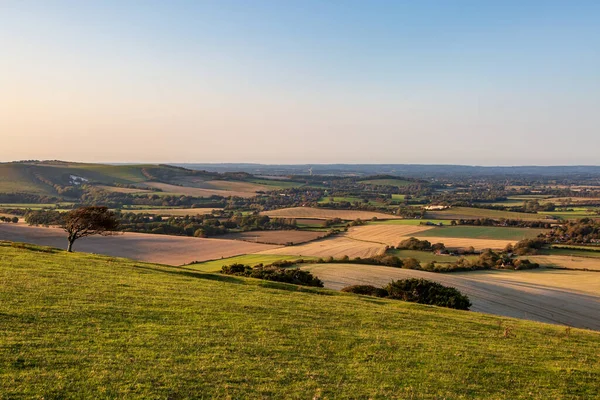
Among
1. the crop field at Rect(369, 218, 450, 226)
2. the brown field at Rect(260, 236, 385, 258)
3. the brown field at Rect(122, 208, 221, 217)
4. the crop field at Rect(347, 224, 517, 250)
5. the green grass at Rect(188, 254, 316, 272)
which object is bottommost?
the brown field at Rect(260, 236, 385, 258)

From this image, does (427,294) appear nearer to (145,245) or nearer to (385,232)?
(145,245)

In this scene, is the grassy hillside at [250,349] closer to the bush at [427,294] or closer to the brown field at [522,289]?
the bush at [427,294]

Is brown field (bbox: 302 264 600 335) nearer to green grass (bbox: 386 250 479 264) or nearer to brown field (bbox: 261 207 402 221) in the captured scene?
green grass (bbox: 386 250 479 264)

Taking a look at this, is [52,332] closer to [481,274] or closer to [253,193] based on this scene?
[481,274]

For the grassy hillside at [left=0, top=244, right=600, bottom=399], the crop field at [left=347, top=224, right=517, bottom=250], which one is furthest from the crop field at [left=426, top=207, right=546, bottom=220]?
the grassy hillside at [left=0, top=244, right=600, bottom=399]

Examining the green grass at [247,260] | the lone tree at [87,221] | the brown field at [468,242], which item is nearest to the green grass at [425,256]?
the brown field at [468,242]

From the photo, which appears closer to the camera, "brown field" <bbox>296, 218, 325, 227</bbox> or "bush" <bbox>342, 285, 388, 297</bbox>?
"bush" <bbox>342, 285, 388, 297</bbox>
